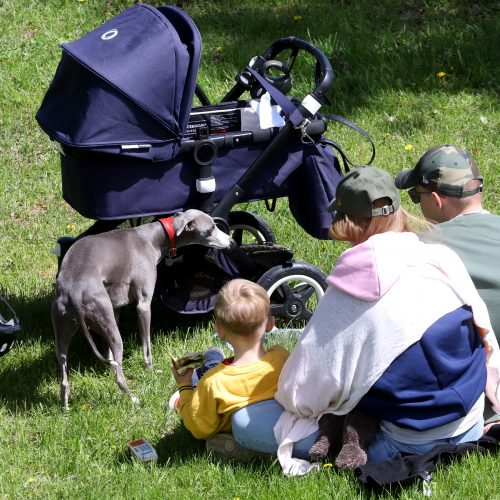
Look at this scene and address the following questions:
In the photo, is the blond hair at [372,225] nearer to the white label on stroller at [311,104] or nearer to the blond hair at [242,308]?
the blond hair at [242,308]

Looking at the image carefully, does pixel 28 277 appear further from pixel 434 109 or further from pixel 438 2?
pixel 438 2

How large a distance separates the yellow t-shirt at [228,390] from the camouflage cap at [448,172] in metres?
1.08

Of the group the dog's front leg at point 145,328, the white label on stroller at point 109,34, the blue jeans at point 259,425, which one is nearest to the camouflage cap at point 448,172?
the blue jeans at point 259,425

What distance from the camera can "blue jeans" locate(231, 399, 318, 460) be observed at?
3.93 m

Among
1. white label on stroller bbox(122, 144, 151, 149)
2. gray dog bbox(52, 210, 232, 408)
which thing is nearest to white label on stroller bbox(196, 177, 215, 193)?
gray dog bbox(52, 210, 232, 408)

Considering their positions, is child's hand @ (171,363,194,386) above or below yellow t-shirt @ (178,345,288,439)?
below

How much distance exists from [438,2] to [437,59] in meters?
1.21

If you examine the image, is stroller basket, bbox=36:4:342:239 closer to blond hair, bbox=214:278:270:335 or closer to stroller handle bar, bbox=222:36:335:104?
stroller handle bar, bbox=222:36:335:104

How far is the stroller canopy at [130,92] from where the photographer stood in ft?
15.9

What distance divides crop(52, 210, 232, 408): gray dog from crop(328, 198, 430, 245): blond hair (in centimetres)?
144

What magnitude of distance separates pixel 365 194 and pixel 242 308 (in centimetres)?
67

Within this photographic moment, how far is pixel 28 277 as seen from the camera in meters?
6.30

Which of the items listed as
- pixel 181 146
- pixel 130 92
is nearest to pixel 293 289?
pixel 181 146

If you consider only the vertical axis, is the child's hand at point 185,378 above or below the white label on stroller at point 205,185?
below
